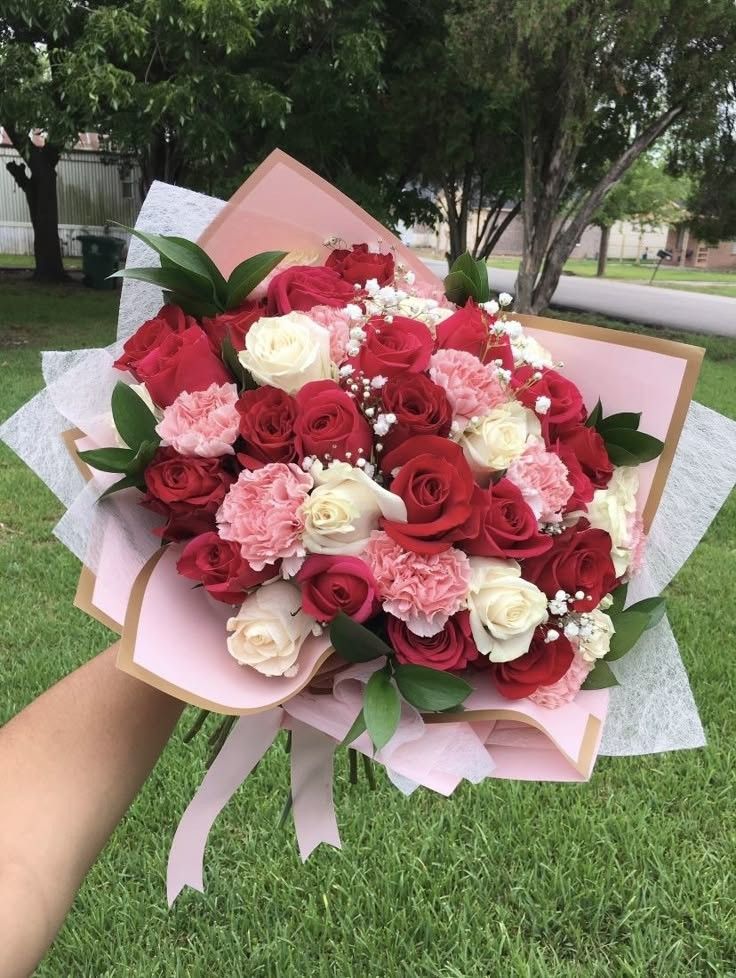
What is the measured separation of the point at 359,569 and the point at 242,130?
11213mm

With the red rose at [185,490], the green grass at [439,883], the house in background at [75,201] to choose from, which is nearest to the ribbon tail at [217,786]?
the red rose at [185,490]

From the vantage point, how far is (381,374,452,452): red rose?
42.2 inches

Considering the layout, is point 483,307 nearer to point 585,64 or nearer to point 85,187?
point 585,64

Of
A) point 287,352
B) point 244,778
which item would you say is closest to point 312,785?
point 244,778

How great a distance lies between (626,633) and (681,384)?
358 mm

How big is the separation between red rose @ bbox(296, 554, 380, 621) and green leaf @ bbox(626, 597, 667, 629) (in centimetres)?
41

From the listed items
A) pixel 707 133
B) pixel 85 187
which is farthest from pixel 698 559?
pixel 85 187

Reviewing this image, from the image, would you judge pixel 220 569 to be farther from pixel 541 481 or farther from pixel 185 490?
pixel 541 481

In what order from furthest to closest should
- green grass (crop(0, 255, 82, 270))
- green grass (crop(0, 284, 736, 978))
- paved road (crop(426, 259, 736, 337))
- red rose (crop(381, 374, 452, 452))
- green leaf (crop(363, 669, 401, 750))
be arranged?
1. green grass (crop(0, 255, 82, 270))
2. paved road (crop(426, 259, 736, 337))
3. green grass (crop(0, 284, 736, 978))
4. red rose (crop(381, 374, 452, 452))
5. green leaf (crop(363, 669, 401, 750))

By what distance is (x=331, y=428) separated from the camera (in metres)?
1.05

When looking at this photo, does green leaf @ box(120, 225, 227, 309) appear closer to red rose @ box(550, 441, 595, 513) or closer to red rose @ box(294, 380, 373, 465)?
red rose @ box(294, 380, 373, 465)

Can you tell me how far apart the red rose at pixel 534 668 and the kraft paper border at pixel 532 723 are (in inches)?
1.1

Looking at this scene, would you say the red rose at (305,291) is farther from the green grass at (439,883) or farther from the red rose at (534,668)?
the green grass at (439,883)

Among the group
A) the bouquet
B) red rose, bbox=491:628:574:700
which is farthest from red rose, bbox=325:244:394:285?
red rose, bbox=491:628:574:700
